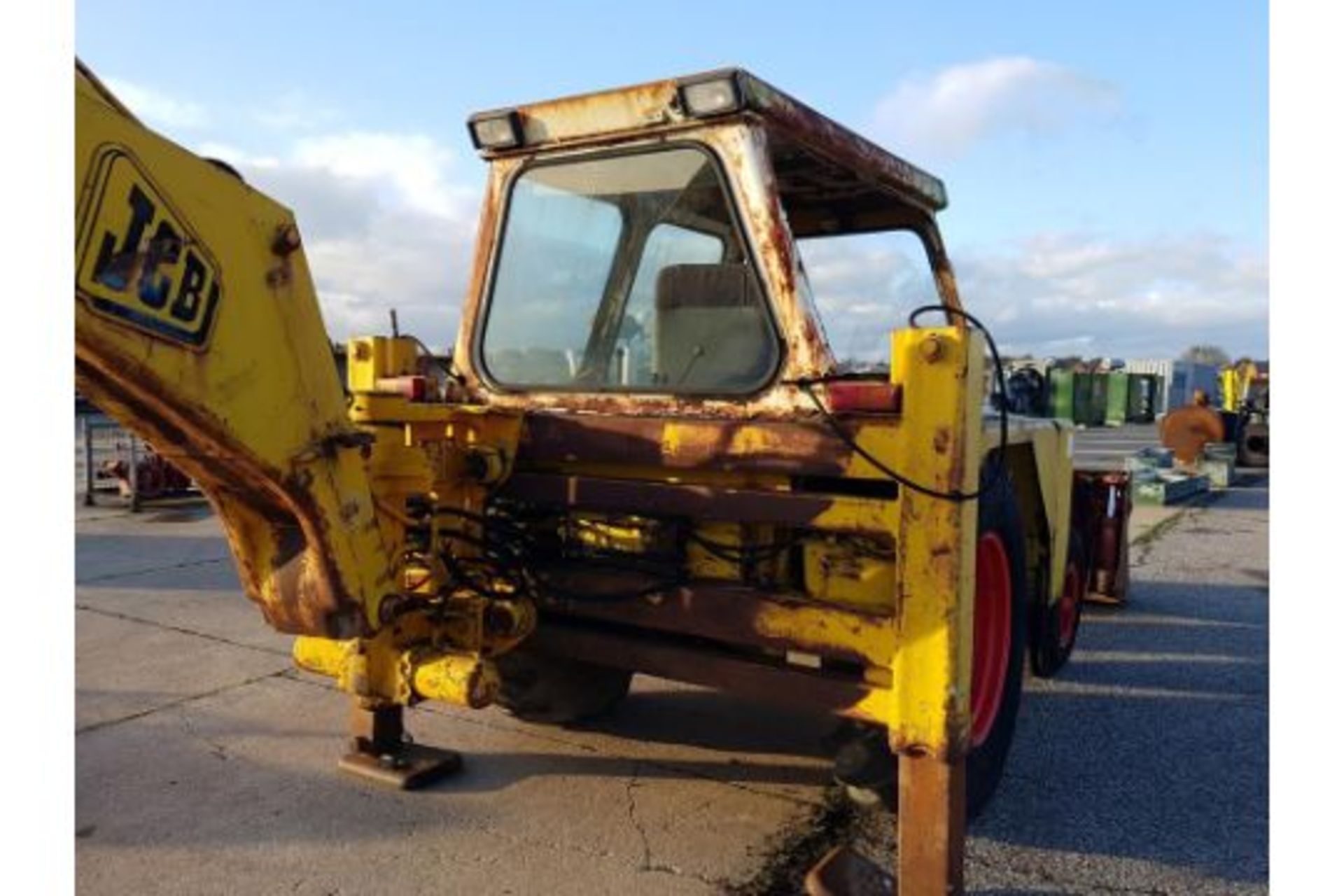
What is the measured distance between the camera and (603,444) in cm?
307

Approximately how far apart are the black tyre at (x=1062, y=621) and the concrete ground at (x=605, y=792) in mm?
126

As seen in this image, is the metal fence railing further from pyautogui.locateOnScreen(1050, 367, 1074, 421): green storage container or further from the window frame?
pyautogui.locateOnScreen(1050, 367, 1074, 421): green storage container

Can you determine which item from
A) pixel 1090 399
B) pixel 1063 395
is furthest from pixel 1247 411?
pixel 1090 399

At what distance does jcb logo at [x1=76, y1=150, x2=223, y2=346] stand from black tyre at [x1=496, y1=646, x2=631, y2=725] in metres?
1.67

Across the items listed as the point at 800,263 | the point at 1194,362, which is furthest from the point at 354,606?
the point at 1194,362

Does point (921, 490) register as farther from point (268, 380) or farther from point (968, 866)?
point (268, 380)

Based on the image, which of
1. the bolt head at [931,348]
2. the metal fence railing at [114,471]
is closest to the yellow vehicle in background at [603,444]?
the bolt head at [931,348]

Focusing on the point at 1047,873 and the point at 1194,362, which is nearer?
the point at 1047,873

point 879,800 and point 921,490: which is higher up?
point 921,490

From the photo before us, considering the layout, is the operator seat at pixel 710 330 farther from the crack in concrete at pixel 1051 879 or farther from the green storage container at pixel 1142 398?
the green storage container at pixel 1142 398

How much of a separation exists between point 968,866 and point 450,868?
150cm

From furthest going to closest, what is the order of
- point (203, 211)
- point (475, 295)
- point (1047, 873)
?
point (475, 295) < point (1047, 873) < point (203, 211)

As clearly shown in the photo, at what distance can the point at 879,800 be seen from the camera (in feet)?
10.3

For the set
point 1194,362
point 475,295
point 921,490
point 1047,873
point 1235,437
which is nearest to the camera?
point 921,490
